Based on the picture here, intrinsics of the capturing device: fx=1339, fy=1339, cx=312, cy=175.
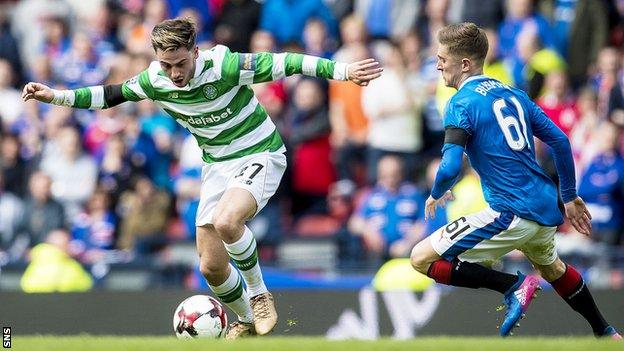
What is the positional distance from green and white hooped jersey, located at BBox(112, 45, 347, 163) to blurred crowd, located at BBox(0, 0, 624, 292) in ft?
12.4

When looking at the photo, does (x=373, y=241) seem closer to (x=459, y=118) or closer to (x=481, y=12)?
(x=481, y=12)

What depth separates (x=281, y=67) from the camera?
945 centimetres

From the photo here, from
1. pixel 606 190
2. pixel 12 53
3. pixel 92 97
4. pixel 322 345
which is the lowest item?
pixel 606 190

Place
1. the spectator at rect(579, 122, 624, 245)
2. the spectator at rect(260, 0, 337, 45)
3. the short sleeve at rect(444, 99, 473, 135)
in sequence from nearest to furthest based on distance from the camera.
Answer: the short sleeve at rect(444, 99, 473, 135)
the spectator at rect(579, 122, 624, 245)
the spectator at rect(260, 0, 337, 45)

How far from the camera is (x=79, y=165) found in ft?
53.7

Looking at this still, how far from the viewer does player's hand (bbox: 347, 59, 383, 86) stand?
913cm

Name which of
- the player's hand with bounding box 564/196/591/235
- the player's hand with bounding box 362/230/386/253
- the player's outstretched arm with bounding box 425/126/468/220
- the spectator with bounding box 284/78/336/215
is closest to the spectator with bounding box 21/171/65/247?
the spectator with bounding box 284/78/336/215

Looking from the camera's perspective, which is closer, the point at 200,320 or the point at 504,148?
the point at 504,148

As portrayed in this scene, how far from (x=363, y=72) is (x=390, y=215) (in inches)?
198

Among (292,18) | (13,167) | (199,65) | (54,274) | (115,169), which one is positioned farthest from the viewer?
(13,167)

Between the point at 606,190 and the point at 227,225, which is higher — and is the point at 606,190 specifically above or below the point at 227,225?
below

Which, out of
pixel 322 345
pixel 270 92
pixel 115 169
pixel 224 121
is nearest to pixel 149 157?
pixel 115 169

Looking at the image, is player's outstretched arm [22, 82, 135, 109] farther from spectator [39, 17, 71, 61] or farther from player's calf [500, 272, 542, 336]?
spectator [39, 17, 71, 61]

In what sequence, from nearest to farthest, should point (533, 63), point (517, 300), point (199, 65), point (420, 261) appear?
point (517, 300) → point (420, 261) → point (199, 65) → point (533, 63)
